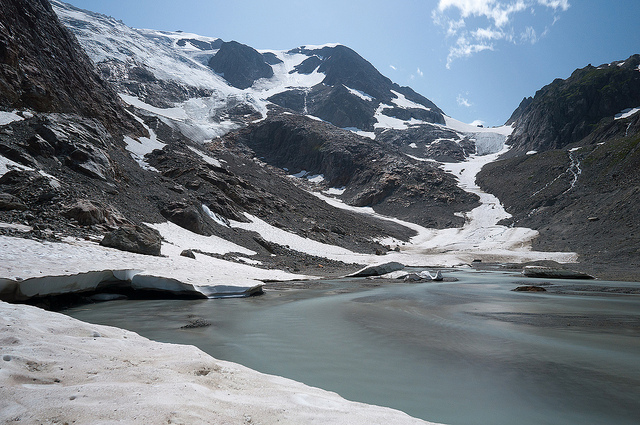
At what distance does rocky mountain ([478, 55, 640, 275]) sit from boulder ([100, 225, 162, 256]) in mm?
32597

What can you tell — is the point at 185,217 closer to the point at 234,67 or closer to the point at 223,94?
the point at 223,94

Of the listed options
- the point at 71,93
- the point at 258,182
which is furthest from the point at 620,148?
the point at 71,93

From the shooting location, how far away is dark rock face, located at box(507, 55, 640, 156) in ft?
312

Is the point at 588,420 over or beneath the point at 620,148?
beneath

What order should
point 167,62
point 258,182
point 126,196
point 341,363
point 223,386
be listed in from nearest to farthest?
point 223,386
point 341,363
point 126,196
point 258,182
point 167,62

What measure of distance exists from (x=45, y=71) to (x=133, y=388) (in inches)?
1787

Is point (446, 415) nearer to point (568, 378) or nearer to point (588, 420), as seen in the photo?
point (588, 420)

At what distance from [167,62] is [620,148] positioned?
→ 164m

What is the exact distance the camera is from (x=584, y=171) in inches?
2451

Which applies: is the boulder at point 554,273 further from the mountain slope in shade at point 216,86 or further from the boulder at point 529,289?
the mountain slope in shade at point 216,86

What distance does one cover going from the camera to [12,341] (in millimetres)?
3938

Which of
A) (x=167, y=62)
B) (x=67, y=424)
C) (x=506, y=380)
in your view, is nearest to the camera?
(x=67, y=424)

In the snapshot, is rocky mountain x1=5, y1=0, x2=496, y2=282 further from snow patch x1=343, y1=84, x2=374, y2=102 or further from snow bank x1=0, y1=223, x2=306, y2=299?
snow patch x1=343, y1=84, x2=374, y2=102

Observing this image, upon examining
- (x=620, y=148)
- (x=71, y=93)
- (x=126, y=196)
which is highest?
(x=620, y=148)
